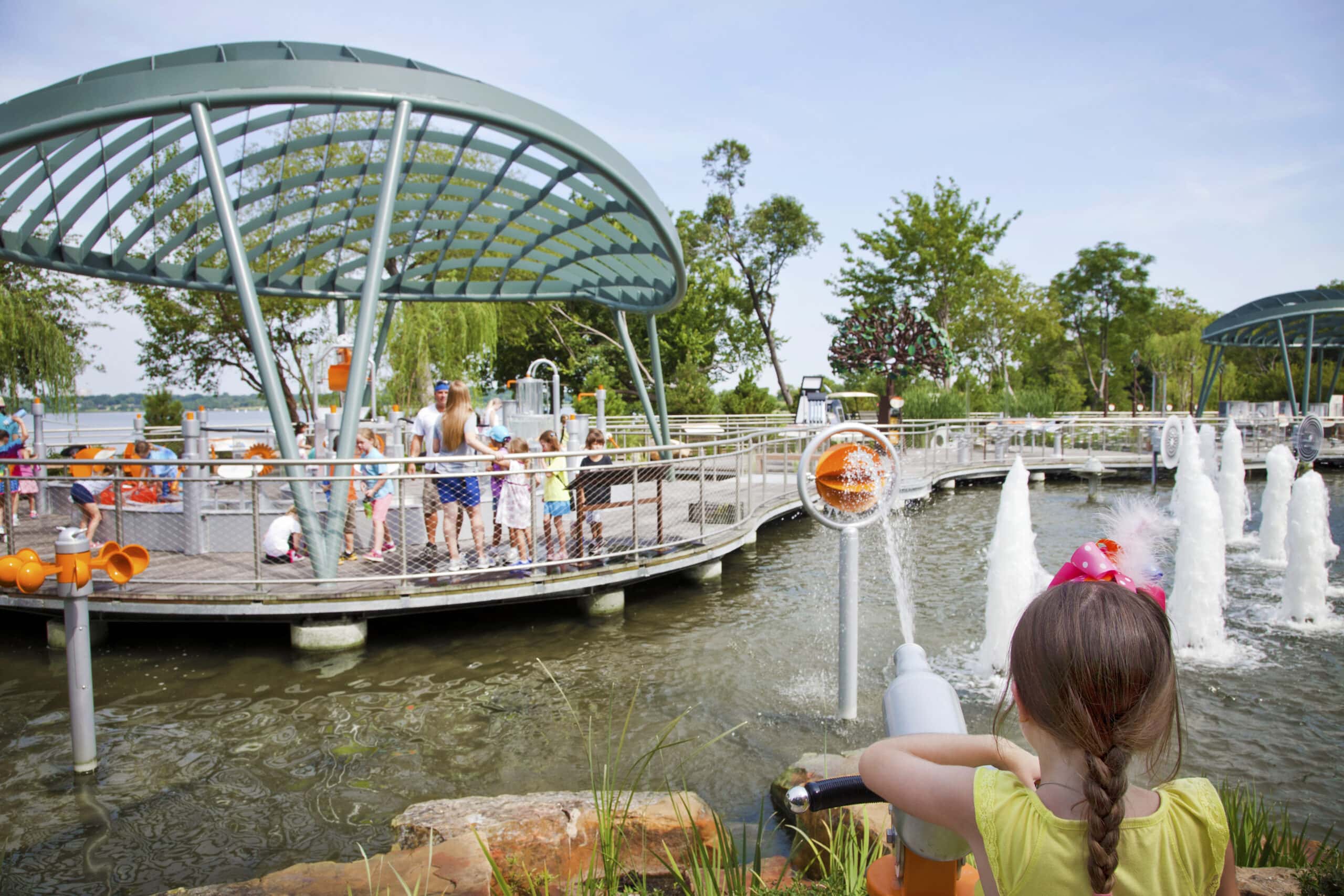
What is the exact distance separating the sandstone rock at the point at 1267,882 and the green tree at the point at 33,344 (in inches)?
1224

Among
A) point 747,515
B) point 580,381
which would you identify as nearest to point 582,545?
point 747,515

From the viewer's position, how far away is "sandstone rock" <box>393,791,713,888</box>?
Result: 10.5ft

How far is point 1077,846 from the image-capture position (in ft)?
4.16

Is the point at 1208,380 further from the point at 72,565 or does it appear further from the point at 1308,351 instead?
the point at 72,565

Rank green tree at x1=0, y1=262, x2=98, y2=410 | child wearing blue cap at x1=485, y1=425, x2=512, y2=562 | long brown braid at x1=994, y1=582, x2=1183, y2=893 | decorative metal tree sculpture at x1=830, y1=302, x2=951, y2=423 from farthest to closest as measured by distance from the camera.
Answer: decorative metal tree sculpture at x1=830, y1=302, x2=951, y2=423 → green tree at x1=0, y1=262, x2=98, y2=410 → child wearing blue cap at x1=485, y1=425, x2=512, y2=562 → long brown braid at x1=994, y1=582, x2=1183, y2=893

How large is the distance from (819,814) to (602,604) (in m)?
5.13

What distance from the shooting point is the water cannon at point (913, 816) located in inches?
50.6

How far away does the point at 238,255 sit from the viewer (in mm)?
7840

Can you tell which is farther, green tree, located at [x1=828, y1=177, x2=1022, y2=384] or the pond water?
green tree, located at [x1=828, y1=177, x2=1022, y2=384]

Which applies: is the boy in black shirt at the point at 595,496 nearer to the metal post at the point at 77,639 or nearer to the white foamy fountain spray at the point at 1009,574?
the white foamy fountain spray at the point at 1009,574

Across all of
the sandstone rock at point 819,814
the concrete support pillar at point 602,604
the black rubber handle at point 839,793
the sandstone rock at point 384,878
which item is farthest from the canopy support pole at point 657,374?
the black rubber handle at point 839,793

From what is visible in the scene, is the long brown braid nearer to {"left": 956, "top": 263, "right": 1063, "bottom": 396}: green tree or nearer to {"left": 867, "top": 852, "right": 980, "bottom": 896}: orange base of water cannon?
{"left": 867, "top": 852, "right": 980, "bottom": 896}: orange base of water cannon

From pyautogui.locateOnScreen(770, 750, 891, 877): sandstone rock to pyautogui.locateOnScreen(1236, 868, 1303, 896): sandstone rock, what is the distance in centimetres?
110

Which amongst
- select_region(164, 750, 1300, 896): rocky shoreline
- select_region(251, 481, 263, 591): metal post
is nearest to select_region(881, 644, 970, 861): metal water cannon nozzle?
select_region(164, 750, 1300, 896): rocky shoreline
